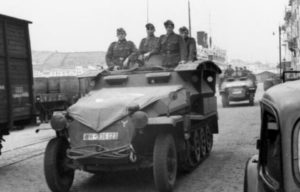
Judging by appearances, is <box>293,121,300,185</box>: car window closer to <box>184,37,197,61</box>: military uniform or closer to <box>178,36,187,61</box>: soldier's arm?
<box>178,36,187,61</box>: soldier's arm

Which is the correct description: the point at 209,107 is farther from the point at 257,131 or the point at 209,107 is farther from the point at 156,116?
the point at 257,131

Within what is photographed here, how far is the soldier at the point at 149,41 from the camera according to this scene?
9.48 m

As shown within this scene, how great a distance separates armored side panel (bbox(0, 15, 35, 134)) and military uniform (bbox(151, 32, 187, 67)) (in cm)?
256

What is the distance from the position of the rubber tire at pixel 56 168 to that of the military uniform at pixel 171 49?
3.38 meters

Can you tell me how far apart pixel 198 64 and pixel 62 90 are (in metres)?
13.2

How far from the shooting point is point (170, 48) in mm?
9102

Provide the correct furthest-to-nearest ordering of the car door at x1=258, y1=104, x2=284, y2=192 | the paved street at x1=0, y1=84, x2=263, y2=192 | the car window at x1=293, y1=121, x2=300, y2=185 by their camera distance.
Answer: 1. the paved street at x1=0, y1=84, x2=263, y2=192
2. the car door at x1=258, y1=104, x2=284, y2=192
3. the car window at x1=293, y1=121, x2=300, y2=185

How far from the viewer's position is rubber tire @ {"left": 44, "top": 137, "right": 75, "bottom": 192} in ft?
19.7

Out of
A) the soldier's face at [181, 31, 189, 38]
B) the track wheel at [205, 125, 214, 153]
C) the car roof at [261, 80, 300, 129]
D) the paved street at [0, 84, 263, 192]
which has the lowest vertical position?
the paved street at [0, 84, 263, 192]

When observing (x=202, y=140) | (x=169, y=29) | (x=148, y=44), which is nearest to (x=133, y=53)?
(x=148, y=44)

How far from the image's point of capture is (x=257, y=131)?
1217 cm

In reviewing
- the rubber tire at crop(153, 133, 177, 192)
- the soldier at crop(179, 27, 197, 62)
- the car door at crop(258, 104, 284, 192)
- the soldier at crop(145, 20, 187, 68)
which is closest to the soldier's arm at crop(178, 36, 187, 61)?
the soldier at crop(145, 20, 187, 68)

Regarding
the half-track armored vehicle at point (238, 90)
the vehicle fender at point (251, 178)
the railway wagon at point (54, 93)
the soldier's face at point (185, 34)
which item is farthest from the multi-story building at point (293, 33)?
the vehicle fender at point (251, 178)

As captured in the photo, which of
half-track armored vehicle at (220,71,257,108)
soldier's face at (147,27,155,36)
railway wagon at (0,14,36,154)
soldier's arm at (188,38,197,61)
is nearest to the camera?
railway wagon at (0,14,36,154)
